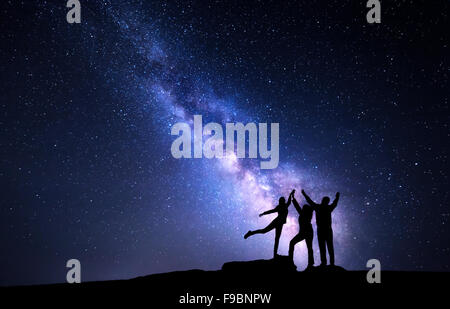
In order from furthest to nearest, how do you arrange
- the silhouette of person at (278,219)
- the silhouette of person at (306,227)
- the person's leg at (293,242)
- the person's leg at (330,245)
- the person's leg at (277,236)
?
1. the person's leg at (277,236)
2. the silhouette of person at (278,219)
3. the person's leg at (293,242)
4. the silhouette of person at (306,227)
5. the person's leg at (330,245)

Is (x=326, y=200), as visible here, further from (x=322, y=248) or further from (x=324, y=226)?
(x=322, y=248)

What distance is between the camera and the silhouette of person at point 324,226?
9.19m

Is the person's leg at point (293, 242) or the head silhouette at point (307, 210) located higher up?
the head silhouette at point (307, 210)

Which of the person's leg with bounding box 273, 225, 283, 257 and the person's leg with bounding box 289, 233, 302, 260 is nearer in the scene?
the person's leg with bounding box 289, 233, 302, 260

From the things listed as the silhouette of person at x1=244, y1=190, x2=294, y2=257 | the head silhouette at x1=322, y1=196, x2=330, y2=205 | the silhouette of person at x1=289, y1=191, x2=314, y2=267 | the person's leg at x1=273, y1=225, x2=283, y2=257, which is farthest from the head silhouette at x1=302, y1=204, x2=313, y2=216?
the person's leg at x1=273, y1=225, x2=283, y2=257

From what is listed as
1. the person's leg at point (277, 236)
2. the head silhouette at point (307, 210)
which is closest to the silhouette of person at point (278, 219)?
the person's leg at point (277, 236)

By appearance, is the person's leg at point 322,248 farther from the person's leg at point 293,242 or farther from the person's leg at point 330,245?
the person's leg at point 293,242

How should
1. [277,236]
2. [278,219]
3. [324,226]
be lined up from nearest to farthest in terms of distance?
[324,226] < [278,219] < [277,236]

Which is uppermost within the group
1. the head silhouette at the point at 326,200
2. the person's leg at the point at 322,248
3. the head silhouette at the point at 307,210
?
the head silhouette at the point at 326,200

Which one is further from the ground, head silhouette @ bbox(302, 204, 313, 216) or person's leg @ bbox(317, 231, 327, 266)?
→ head silhouette @ bbox(302, 204, 313, 216)

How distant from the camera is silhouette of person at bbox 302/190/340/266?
919cm

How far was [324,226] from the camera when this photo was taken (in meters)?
9.19

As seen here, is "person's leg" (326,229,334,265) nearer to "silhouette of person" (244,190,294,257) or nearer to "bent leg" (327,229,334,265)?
"bent leg" (327,229,334,265)

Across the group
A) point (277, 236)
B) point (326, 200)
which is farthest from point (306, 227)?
point (277, 236)
